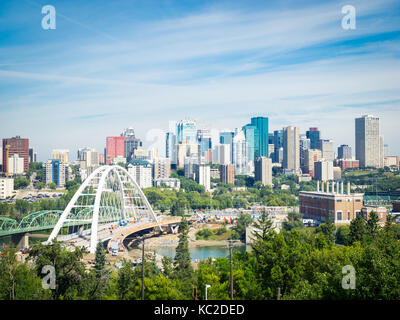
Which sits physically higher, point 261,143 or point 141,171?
point 261,143

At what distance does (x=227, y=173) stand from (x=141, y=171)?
7.63 m

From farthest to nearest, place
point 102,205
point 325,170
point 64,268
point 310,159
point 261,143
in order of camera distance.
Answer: point 261,143
point 310,159
point 325,170
point 102,205
point 64,268

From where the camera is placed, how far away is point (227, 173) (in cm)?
3531

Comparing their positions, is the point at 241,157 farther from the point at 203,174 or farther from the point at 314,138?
the point at 203,174

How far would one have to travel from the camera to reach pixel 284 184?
117 ft

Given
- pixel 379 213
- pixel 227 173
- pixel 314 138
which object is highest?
pixel 314 138

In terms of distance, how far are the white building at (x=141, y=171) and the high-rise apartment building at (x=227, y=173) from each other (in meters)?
6.46

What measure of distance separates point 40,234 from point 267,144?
2747cm

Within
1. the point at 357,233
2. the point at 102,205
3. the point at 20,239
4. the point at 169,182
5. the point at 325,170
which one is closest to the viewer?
the point at 357,233

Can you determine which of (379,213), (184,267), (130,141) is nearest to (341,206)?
(379,213)

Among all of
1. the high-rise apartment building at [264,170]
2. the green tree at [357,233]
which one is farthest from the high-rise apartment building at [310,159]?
the green tree at [357,233]

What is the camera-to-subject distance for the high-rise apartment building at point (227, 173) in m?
35.1
